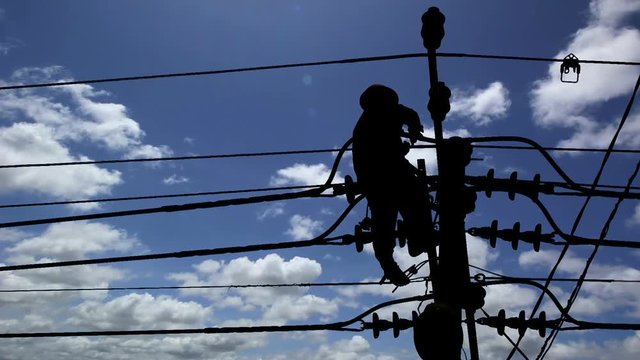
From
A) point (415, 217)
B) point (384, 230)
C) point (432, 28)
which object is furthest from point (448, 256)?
point (432, 28)

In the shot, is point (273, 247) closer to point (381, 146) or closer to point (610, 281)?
point (381, 146)

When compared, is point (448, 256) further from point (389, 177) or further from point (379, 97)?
point (379, 97)

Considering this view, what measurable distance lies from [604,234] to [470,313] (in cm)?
220

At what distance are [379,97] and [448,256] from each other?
5.57 ft

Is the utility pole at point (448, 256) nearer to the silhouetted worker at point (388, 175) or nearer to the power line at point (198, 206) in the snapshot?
the silhouetted worker at point (388, 175)

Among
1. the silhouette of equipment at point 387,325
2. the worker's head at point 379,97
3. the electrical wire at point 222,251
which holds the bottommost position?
the silhouette of equipment at point 387,325

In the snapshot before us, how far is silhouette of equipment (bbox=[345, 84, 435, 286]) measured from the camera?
5.00 meters

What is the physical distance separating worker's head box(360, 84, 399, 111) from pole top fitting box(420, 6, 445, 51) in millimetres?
728

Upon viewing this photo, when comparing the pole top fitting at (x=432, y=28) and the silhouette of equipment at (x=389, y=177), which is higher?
the pole top fitting at (x=432, y=28)

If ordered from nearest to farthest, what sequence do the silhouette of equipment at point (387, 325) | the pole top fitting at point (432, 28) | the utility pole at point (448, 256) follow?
the utility pole at point (448, 256)
the silhouette of equipment at point (387, 325)
the pole top fitting at point (432, 28)

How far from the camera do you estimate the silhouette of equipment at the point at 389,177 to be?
5.00 m

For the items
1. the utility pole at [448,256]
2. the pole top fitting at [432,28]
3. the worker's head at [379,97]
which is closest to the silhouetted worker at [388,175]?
the worker's head at [379,97]

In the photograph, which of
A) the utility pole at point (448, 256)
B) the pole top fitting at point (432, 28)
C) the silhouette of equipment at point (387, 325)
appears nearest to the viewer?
the utility pole at point (448, 256)

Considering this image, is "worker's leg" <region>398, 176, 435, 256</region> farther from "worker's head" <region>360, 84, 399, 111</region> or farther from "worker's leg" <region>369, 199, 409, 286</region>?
"worker's head" <region>360, 84, 399, 111</region>
